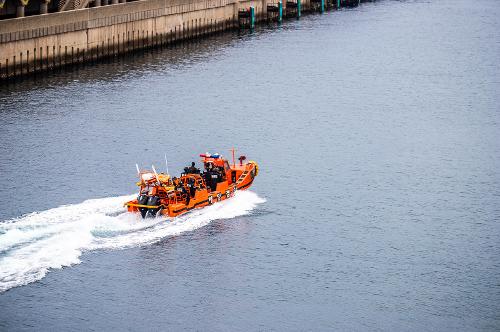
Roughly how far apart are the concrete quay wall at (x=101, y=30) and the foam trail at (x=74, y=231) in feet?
153

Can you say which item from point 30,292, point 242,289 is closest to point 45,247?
point 30,292

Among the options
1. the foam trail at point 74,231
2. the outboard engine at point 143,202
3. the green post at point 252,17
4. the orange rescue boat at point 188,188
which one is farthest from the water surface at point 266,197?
the green post at point 252,17

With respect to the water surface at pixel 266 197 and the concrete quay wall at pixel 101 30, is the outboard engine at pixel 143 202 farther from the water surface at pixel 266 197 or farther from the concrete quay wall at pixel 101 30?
the concrete quay wall at pixel 101 30

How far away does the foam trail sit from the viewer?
63.8 metres

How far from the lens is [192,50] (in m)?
144

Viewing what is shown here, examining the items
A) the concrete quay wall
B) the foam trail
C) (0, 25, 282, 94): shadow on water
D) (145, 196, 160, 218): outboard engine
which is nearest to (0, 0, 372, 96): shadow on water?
(0, 25, 282, 94): shadow on water

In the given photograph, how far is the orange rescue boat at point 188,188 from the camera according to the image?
71438mm

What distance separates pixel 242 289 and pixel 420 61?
8153cm

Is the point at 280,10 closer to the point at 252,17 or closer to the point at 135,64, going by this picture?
the point at 252,17

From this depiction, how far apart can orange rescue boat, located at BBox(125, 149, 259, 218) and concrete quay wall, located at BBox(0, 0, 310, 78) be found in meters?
46.3

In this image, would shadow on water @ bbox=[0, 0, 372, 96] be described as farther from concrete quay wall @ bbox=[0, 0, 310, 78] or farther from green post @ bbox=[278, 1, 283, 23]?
green post @ bbox=[278, 1, 283, 23]

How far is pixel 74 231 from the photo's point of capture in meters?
68.7

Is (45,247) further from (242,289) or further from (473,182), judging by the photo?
(473,182)

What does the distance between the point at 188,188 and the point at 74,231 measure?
9.51 meters
